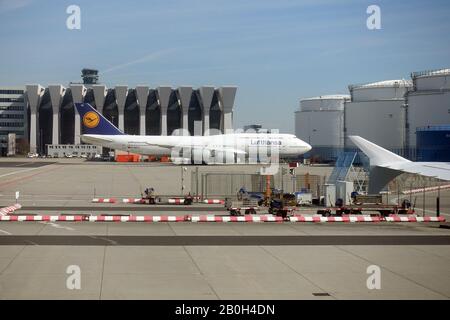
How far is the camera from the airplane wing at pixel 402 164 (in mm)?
23614

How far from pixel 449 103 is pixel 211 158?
37870mm

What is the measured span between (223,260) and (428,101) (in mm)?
85648

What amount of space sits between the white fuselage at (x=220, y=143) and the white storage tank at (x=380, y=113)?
16800 mm

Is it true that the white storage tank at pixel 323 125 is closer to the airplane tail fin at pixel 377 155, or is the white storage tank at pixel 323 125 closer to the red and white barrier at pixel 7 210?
the red and white barrier at pixel 7 210

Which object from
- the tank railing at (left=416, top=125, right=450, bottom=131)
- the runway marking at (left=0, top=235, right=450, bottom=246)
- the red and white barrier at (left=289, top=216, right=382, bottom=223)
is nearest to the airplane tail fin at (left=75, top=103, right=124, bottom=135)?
the tank railing at (left=416, top=125, right=450, bottom=131)

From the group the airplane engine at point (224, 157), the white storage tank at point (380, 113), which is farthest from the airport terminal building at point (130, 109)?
the airplane engine at point (224, 157)

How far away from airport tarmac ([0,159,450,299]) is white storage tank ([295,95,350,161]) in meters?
106

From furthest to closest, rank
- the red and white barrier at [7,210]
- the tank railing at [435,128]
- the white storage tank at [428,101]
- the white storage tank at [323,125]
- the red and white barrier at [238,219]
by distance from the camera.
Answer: the white storage tank at [323,125] < the white storage tank at [428,101] < the tank railing at [435,128] < the red and white barrier at [7,210] < the red and white barrier at [238,219]

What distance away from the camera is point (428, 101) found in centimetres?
9775

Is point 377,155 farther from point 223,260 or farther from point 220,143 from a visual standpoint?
point 220,143

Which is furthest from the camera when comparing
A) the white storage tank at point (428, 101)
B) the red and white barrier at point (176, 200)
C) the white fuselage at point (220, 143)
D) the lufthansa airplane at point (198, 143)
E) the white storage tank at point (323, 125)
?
the white storage tank at point (323, 125)

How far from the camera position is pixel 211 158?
99000mm

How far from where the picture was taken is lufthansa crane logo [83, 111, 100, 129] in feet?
346

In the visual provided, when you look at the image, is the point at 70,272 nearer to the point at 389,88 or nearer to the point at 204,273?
the point at 204,273
